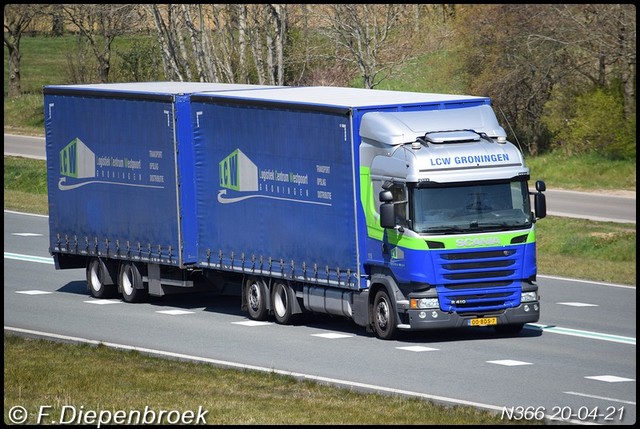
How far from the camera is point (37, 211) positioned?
41.0 m

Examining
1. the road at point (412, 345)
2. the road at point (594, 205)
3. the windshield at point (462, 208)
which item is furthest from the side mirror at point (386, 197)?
the road at point (594, 205)

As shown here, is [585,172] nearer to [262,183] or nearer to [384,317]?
[262,183]

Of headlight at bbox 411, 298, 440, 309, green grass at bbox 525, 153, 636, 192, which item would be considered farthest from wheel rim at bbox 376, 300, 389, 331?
green grass at bbox 525, 153, 636, 192

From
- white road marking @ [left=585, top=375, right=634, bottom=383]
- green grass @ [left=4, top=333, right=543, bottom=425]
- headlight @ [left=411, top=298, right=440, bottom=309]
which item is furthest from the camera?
headlight @ [left=411, top=298, right=440, bottom=309]

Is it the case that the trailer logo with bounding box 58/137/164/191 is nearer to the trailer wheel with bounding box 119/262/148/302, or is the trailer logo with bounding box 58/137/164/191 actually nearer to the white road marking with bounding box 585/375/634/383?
the trailer wheel with bounding box 119/262/148/302

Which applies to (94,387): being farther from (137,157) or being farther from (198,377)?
(137,157)

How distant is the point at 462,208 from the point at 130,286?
7885 mm

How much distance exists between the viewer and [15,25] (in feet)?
231

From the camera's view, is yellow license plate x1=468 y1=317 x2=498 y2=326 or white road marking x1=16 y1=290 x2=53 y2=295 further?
white road marking x1=16 y1=290 x2=53 y2=295

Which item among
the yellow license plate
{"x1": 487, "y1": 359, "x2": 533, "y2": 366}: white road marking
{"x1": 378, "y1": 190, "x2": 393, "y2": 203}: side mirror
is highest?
{"x1": 378, "y1": 190, "x2": 393, "y2": 203}: side mirror

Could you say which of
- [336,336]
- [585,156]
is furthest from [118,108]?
[585,156]

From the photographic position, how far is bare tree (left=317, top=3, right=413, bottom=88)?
4234 centimetres

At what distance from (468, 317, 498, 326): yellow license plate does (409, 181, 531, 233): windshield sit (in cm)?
130

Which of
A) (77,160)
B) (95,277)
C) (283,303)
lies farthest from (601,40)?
(283,303)
